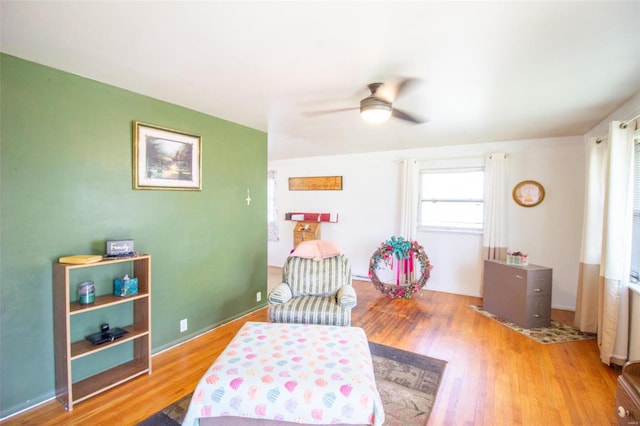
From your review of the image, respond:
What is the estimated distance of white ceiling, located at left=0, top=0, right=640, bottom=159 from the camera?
4.79 ft

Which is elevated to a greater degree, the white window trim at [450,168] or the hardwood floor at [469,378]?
the white window trim at [450,168]

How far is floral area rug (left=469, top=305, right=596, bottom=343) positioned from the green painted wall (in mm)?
3461

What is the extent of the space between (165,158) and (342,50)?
1.99 metres

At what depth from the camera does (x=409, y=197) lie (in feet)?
16.5

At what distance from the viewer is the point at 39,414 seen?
202 cm

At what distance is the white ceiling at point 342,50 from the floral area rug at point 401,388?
2381mm

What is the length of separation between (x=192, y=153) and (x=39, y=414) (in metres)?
2.33

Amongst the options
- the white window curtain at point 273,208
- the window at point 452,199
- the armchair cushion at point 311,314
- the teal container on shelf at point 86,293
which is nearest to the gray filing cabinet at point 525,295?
the window at point 452,199

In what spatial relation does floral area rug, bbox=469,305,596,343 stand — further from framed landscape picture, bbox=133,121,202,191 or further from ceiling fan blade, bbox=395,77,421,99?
framed landscape picture, bbox=133,121,202,191

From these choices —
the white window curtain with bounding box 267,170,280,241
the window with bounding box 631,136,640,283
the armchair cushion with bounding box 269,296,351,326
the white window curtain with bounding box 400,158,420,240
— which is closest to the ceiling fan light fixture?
the armchair cushion with bounding box 269,296,351,326

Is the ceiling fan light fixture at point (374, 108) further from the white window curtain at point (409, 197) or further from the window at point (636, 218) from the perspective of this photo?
the white window curtain at point (409, 197)

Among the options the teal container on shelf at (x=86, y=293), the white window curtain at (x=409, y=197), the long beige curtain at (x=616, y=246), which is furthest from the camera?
the white window curtain at (x=409, y=197)

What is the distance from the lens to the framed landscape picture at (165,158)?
2.64 meters

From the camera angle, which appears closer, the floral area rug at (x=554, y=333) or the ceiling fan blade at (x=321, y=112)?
the ceiling fan blade at (x=321, y=112)
